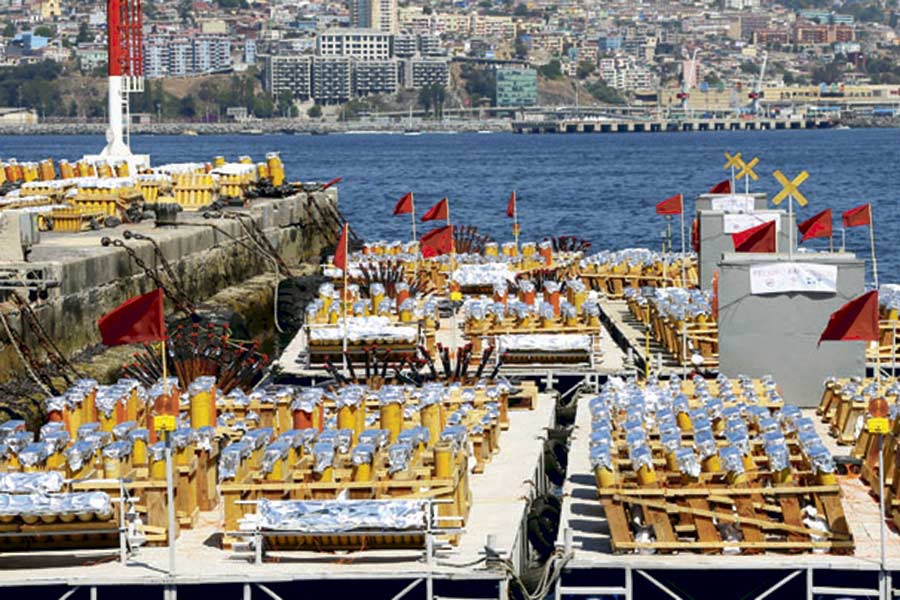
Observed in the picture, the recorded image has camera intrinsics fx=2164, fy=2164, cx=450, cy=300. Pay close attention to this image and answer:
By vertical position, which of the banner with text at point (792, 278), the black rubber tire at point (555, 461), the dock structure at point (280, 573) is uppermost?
the banner with text at point (792, 278)

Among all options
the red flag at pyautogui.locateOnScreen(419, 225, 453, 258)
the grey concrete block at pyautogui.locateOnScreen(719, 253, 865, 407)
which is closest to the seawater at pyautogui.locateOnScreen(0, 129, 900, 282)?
the red flag at pyautogui.locateOnScreen(419, 225, 453, 258)

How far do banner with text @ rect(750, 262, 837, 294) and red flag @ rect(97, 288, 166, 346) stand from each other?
998cm

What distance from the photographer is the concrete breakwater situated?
1458 inches

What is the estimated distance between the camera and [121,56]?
6625 centimetres

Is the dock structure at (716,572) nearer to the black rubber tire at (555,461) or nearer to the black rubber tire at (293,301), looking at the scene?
the black rubber tire at (555,461)

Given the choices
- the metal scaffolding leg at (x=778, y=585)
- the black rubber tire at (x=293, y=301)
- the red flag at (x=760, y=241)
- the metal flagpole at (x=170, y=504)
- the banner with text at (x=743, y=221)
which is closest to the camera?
the metal scaffolding leg at (x=778, y=585)

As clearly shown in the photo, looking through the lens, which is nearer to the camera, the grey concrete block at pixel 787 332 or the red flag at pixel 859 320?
the red flag at pixel 859 320

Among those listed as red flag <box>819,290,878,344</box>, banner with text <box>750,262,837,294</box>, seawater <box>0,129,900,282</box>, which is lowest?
seawater <box>0,129,900,282</box>

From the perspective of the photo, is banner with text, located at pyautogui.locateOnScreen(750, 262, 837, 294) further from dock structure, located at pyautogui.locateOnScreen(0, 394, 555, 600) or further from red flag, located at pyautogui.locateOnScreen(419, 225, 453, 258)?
dock structure, located at pyautogui.locateOnScreen(0, 394, 555, 600)

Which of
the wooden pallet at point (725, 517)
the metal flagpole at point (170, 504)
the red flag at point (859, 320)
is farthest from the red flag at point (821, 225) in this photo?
the metal flagpole at point (170, 504)

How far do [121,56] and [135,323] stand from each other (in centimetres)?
4548

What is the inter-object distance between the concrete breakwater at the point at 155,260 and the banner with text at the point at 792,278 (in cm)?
1173

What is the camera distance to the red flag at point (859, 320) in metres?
23.4

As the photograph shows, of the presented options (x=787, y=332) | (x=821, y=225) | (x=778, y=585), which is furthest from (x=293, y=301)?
(x=778, y=585)
